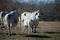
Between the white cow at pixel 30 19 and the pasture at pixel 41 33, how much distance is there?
95 mm

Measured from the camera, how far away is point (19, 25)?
3510mm

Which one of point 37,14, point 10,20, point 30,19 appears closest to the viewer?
point 10,20

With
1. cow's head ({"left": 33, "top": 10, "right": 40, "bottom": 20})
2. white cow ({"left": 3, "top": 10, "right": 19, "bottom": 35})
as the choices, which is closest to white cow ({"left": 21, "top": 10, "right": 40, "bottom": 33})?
cow's head ({"left": 33, "top": 10, "right": 40, "bottom": 20})

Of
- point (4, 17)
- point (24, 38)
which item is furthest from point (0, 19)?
point (24, 38)

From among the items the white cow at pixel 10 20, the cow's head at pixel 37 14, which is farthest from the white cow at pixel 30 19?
the white cow at pixel 10 20

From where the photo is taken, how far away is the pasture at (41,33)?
313 centimetres

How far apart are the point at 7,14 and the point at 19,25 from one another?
1.10 ft

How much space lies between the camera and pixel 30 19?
3.35 meters

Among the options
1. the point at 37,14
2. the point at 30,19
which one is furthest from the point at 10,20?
the point at 37,14

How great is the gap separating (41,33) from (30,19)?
318 mm

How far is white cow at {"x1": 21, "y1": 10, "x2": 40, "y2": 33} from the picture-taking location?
3.25m

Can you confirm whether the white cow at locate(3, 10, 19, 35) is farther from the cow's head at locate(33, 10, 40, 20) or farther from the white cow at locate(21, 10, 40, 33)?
the cow's head at locate(33, 10, 40, 20)

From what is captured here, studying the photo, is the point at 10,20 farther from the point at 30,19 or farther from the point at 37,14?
the point at 37,14

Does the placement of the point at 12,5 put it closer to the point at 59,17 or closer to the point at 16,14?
the point at 16,14
